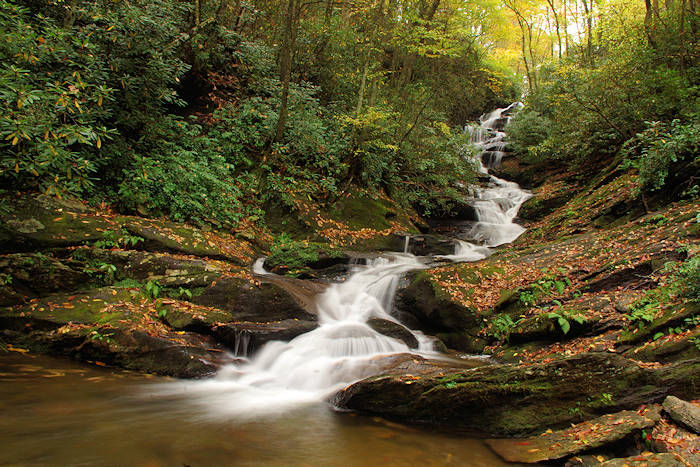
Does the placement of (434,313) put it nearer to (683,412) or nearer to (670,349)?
(670,349)

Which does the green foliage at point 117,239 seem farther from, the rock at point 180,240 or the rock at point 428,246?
the rock at point 428,246

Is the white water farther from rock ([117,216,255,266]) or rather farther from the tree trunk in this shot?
the tree trunk

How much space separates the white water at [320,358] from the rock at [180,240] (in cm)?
77

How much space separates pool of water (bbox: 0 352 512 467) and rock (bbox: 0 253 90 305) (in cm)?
124

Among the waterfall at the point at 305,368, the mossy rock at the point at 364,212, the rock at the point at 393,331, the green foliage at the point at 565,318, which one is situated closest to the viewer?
the waterfall at the point at 305,368

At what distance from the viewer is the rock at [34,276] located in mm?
5327

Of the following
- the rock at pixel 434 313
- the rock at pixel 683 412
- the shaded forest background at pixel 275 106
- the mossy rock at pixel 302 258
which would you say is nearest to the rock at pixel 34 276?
the shaded forest background at pixel 275 106

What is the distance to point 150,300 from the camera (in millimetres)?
5965

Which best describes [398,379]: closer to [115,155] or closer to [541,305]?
[541,305]

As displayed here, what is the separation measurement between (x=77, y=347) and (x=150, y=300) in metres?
1.18

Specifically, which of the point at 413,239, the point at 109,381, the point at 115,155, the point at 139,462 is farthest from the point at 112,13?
the point at 413,239

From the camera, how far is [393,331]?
710cm

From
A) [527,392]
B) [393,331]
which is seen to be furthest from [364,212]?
[527,392]

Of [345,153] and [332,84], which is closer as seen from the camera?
[345,153]
